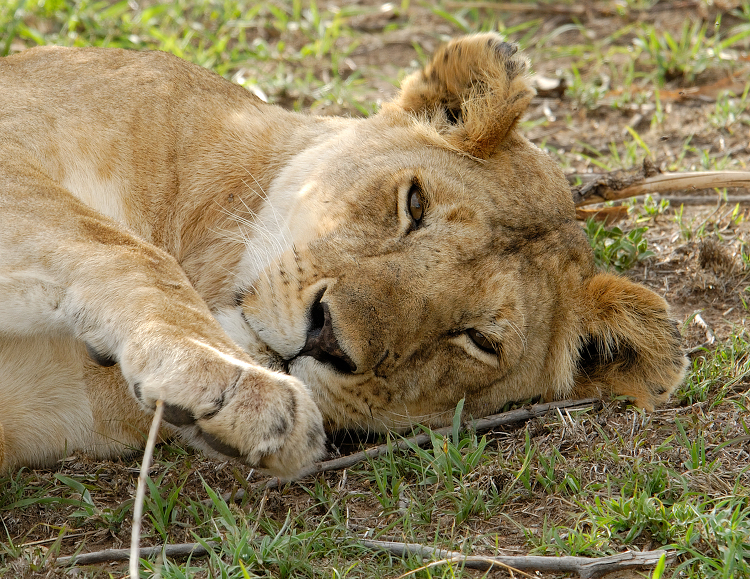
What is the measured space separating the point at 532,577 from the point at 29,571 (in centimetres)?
144

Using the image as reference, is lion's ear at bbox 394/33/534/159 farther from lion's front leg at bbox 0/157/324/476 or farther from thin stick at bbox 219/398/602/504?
lion's front leg at bbox 0/157/324/476

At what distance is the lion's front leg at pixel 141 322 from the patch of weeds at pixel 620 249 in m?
2.33

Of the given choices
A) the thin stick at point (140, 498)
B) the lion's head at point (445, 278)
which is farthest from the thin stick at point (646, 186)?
the thin stick at point (140, 498)

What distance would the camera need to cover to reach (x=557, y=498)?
2881 millimetres

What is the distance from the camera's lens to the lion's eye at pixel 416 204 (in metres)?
3.34

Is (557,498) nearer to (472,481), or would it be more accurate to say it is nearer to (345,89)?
(472,481)

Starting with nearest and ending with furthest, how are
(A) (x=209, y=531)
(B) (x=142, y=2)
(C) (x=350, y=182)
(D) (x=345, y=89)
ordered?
(A) (x=209, y=531) < (C) (x=350, y=182) < (D) (x=345, y=89) < (B) (x=142, y=2)

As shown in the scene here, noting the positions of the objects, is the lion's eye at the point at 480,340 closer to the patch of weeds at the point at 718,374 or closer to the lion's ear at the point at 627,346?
the lion's ear at the point at 627,346

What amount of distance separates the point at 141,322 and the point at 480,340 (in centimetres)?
132

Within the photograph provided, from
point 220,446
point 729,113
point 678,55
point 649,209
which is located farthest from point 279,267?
point 678,55

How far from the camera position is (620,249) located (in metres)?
4.52

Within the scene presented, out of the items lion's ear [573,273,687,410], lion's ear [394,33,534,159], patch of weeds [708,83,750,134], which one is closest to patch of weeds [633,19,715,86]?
patch of weeds [708,83,750,134]

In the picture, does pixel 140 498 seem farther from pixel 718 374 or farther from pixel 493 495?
pixel 718 374

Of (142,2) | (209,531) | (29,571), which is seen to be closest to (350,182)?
(209,531)
